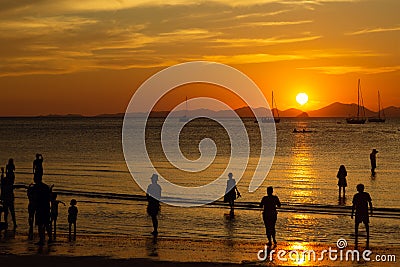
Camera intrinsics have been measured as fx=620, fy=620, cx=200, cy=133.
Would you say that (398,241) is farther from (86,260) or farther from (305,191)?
(305,191)

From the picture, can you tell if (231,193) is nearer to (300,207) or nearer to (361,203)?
(300,207)

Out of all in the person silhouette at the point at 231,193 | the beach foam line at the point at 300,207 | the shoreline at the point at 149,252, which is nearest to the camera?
the shoreline at the point at 149,252

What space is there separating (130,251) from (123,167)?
39.6 metres

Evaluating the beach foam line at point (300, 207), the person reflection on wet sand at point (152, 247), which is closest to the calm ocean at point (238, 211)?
the beach foam line at point (300, 207)

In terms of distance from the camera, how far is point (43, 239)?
57.8 feet

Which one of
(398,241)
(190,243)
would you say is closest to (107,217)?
(190,243)

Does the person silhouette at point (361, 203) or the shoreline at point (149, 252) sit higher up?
the person silhouette at point (361, 203)

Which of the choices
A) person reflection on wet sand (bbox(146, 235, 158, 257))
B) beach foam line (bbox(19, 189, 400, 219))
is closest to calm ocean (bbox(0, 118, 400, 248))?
beach foam line (bbox(19, 189, 400, 219))
